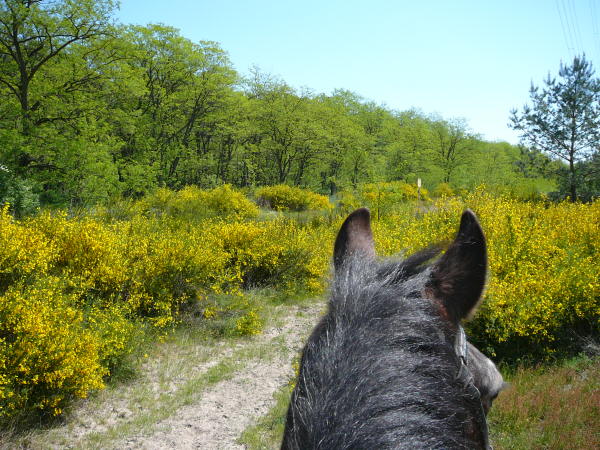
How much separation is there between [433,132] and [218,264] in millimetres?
35799

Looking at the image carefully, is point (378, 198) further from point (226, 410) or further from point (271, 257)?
point (226, 410)

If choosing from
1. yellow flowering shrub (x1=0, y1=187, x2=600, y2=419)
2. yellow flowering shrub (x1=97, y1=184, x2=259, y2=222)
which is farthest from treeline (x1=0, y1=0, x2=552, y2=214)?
Result: yellow flowering shrub (x1=0, y1=187, x2=600, y2=419)

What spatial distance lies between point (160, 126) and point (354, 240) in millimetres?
22726

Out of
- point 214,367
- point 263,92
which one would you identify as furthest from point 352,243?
point 263,92

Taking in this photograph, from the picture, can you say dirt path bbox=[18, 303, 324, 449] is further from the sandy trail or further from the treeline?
the treeline

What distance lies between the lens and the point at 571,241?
269 inches

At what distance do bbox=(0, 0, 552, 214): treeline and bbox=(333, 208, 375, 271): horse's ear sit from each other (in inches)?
370

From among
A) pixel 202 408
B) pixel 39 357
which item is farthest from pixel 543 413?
pixel 39 357

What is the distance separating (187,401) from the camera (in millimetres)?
4379

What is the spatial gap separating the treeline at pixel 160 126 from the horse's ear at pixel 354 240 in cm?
939

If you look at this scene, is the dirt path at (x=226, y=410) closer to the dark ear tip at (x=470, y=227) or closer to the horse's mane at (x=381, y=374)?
the horse's mane at (x=381, y=374)

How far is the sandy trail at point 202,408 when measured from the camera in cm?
374

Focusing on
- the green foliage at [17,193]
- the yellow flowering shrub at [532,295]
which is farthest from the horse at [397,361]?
the green foliage at [17,193]

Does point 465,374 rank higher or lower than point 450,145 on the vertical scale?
lower
